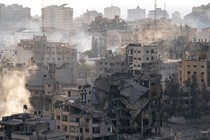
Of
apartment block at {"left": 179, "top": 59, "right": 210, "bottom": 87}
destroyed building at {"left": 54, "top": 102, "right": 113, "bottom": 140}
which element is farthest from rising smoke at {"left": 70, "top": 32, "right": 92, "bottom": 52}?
destroyed building at {"left": 54, "top": 102, "right": 113, "bottom": 140}

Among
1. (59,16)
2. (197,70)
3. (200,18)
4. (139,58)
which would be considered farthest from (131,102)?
(200,18)

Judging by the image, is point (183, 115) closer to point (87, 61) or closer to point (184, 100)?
point (184, 100)

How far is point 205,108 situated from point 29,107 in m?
10.3

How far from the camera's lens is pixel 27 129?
75.7ft

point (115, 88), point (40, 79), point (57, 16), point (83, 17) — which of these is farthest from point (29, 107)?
point (83, 17)

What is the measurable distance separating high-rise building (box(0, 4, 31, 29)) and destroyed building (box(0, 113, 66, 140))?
233 ft

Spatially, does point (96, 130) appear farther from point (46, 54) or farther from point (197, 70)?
point (46, 54)

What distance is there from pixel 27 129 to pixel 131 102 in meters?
7.31

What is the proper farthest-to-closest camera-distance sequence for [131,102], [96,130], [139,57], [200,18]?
[200,18], [139,57], [131,102], [96,130]

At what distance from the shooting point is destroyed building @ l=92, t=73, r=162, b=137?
29.1 metres

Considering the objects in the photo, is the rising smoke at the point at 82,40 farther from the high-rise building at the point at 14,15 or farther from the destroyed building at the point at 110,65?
the destroyed building at the point at 110,65

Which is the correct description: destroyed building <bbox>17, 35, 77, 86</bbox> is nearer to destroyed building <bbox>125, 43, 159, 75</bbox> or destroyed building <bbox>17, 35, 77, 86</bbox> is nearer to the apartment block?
destroyed building <bbox>125, 43, 159, 75</bbox>

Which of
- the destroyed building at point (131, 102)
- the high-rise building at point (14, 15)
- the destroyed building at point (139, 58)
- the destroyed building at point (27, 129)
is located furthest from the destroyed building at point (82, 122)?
the high-rise building at point (14, 15)

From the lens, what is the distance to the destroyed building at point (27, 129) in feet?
73.5
